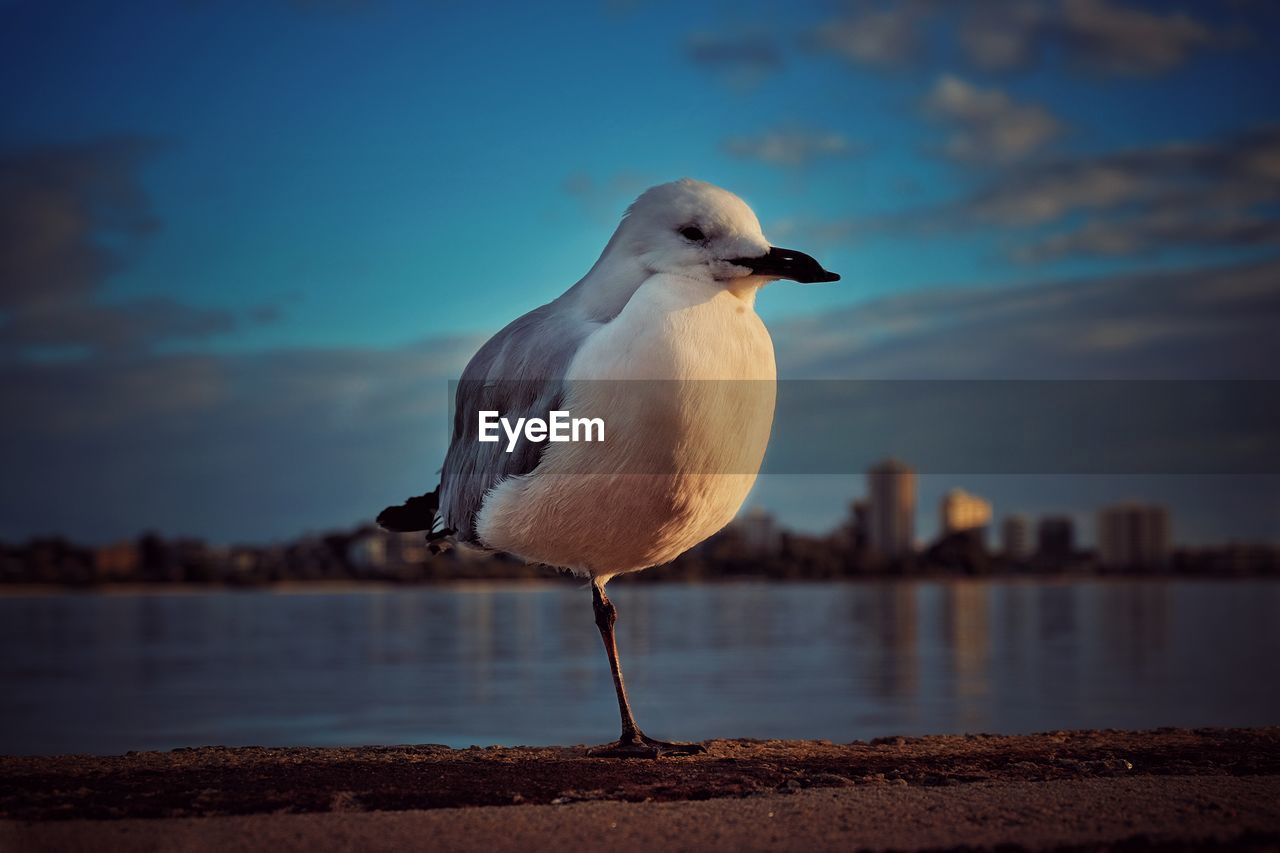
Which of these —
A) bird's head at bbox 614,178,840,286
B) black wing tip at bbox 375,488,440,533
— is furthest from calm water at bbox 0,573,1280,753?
bird's head at bbox 614,178,840,286

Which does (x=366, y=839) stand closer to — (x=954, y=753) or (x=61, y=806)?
(x=61, y=806)

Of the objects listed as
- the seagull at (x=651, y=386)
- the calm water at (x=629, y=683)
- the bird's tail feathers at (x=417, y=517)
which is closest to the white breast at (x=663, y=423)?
the seagull at (x=651, y=386)

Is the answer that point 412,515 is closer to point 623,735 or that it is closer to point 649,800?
point 623,735

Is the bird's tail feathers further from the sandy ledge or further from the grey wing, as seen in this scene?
the sandy ledge

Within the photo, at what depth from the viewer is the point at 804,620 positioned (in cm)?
9350

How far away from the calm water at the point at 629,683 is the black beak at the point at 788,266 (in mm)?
18908

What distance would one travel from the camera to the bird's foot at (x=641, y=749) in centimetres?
855

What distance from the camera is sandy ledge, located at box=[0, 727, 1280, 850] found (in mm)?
6086

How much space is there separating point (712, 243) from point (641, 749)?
3325 millimetres

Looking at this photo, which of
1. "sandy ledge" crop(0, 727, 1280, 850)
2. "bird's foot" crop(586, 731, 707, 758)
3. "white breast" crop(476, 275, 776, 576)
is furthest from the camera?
"bird's foot" crop(586, 731, 707, 758)

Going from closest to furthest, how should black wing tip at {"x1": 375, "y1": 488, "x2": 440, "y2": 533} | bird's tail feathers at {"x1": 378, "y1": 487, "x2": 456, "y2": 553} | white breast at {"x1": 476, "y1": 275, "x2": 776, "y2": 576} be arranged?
white breast at {"x1": 476, "y1": 275, "x2": 776, "y2": 576} → bird's tail feathers at {"x1": 378, "y1": 487, "x2": 456, "y2": 553} → black wing tip at {"x1": 375, "y1": 488, "x2": 440, "y2": 533}

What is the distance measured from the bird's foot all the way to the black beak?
10.5 feet

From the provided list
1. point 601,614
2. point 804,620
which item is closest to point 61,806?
point 601,614

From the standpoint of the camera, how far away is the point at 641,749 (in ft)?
28.1
